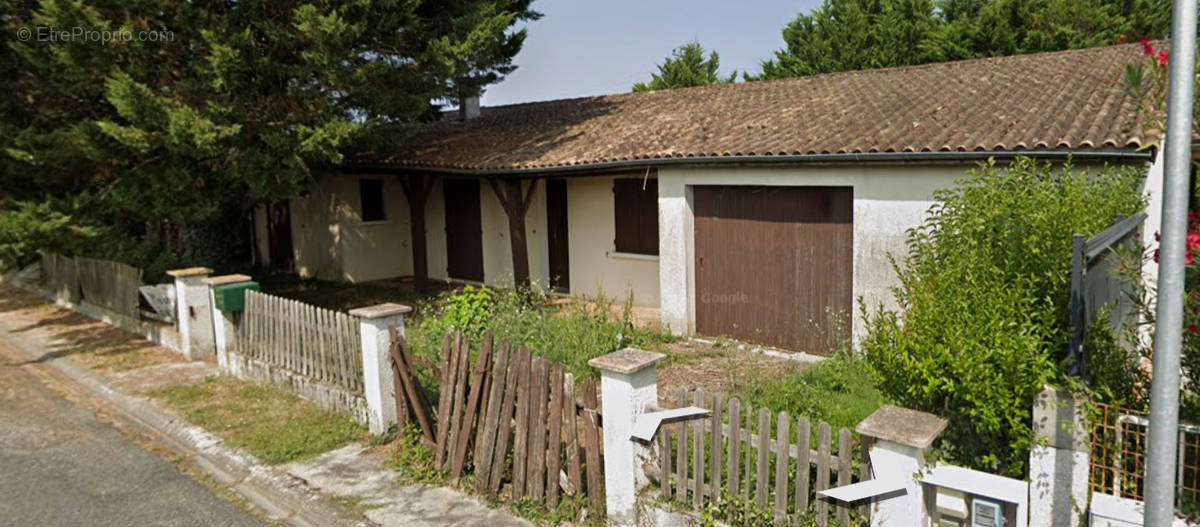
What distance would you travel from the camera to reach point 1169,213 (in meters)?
2.23

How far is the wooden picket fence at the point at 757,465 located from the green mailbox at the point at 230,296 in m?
5.81

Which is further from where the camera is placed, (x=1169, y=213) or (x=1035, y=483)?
(x=1035, y=483)

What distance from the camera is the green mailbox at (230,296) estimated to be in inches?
329

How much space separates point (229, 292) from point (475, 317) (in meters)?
3.22

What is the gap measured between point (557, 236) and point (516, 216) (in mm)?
1064

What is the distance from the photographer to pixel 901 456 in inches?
136

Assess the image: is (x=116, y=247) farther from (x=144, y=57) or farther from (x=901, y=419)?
(x=901, y=419)

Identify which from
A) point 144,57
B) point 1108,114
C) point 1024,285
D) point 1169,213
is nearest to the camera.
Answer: point 1169,213

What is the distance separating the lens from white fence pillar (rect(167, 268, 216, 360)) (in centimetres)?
895

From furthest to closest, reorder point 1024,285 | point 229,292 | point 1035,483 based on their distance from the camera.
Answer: point 229,292 → point 1024,285 → point 1035,483

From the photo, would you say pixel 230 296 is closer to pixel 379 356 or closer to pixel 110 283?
pixel 379 356

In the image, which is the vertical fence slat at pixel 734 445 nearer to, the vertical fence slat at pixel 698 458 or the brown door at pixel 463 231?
A: the vertical fence slat at pixel 698 458

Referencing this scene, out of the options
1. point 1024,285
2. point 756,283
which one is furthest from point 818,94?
point 1024,285

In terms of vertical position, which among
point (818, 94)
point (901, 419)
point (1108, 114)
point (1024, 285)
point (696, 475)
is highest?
point (818, 94)
